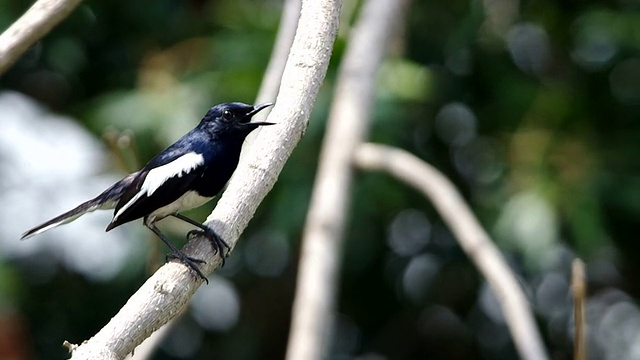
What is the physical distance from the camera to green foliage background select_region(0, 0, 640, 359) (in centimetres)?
556

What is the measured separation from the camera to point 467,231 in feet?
12.8

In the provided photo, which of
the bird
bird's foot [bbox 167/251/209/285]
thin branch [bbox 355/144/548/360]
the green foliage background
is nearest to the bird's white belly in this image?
the bird

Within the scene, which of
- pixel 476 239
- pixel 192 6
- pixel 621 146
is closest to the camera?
pixel 476 239

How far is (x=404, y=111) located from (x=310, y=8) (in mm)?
3386

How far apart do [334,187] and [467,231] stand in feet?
1.62

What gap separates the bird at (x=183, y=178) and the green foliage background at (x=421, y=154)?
2222 millimetres

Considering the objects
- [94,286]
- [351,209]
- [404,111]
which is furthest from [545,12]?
[94,286]

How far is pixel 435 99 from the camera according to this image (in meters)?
6.24

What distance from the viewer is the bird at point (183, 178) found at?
2.96 meters

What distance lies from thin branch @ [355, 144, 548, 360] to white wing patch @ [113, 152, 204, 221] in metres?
1.13

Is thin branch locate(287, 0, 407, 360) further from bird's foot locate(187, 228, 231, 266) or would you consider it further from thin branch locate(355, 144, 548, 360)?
bird's foot locate(187, 228, 231, 266)

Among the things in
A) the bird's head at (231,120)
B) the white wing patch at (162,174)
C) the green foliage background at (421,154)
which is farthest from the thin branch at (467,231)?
the green foliage background at (421,154)

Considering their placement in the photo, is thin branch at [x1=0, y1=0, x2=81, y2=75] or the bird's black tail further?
the bird's black tail

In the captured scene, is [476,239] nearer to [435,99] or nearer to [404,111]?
[404,111]
